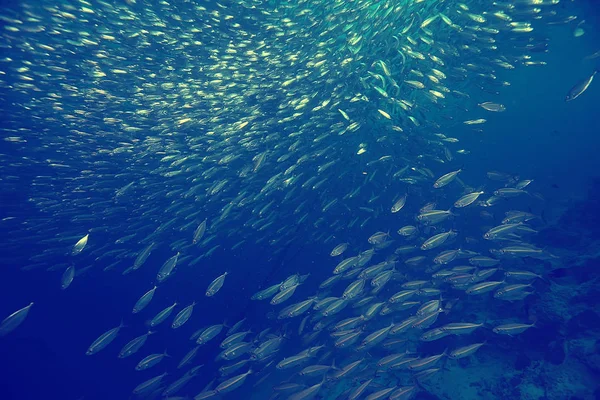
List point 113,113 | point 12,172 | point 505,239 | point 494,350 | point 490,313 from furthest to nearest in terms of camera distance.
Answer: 1. point 12,172
2. point 113,113
3. point 490,313
4. point 494,350
5. point 505,239

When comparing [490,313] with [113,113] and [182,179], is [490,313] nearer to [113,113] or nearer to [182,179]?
[182,179]

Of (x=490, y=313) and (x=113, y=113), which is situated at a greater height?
(x=113, y=113)

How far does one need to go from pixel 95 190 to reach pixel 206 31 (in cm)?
960

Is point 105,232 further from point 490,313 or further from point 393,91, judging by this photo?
point 490,313

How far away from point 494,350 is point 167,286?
29.4 meters

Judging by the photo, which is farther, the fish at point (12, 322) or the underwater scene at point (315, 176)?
the underwater scene at point (315, 176)

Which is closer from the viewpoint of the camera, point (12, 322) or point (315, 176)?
point (12, 322)

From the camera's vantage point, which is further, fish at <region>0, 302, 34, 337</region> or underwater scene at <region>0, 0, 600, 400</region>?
underwater scene at <region>0, 0, 600, 400</region>

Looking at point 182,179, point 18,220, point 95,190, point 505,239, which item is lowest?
point 505,239

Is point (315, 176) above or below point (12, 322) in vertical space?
below

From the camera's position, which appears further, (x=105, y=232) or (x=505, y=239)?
(x=105, y=232)

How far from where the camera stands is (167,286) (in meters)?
32.2

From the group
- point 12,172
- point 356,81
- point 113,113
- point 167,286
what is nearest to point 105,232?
point 12,172

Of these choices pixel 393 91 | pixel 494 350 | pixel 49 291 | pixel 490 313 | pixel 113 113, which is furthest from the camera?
pixel 49 291
